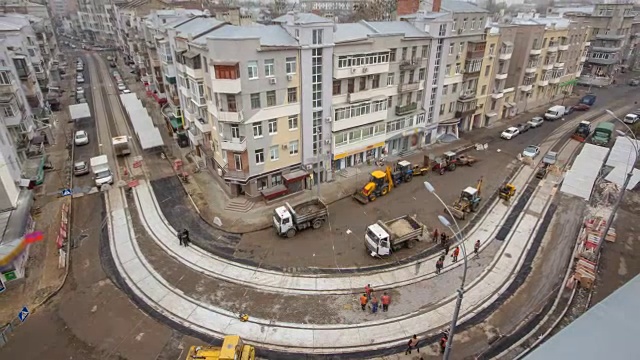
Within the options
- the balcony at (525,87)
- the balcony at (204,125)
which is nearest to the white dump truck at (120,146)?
the balcony at (204,125)

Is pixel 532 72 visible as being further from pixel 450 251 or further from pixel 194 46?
pixel 194 46

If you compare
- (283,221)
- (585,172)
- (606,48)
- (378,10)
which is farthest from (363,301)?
(606,48)

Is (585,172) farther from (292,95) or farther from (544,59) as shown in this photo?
(292,95)

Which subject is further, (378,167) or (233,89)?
(378,167)

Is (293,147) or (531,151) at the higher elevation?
(293,147)

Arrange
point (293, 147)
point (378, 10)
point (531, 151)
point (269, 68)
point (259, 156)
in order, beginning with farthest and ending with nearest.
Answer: point (378, 10)
point (531, 151)
point (293, 147)
point (259, 156)
point (269, 68)

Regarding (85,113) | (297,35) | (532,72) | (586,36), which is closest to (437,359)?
(297,35)
